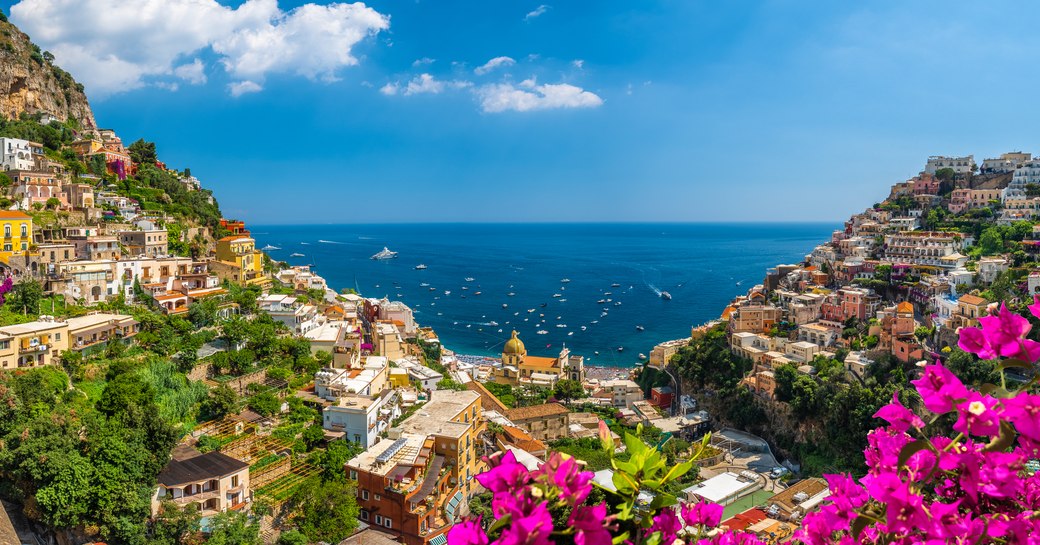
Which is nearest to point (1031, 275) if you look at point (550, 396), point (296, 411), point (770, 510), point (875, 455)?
point (770, 510)

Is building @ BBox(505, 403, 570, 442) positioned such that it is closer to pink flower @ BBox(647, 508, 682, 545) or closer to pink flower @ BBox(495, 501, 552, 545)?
pink flower @ BBox(647, 508, 682, 545)

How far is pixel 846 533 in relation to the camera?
2.37 meters

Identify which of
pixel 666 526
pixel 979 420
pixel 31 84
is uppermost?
pixel 31 84

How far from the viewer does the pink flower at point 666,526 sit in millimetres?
2031

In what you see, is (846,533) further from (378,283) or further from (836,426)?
(378,283)

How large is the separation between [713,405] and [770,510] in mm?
11834

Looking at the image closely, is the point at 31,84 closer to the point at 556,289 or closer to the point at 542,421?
the point at 542,421

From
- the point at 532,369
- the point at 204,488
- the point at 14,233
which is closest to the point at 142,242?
the point at 14,233

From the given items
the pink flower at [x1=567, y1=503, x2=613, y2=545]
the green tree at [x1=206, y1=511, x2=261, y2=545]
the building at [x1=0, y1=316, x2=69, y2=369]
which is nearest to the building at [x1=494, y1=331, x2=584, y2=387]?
the building at [x1=0, y1=316, x2=69, y2=369]

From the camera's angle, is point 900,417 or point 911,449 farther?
point 900,417

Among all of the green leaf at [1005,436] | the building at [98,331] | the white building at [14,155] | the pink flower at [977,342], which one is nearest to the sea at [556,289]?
the building at [98,331]

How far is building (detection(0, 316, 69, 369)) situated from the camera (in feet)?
49.5

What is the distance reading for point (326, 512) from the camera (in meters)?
12.5

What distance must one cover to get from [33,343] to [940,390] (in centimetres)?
1920
